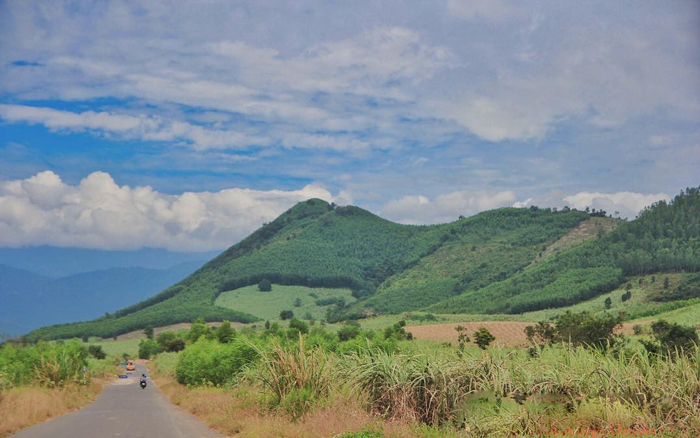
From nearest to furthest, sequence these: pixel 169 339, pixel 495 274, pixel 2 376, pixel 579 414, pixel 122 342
Result: pixel 579 414
pixel 2 376
pixel 169 339
pixel 122 342
pixel 495 274

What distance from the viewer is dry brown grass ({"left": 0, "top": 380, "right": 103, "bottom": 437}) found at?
19.8 m

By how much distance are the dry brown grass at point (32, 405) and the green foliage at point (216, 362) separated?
247 inches

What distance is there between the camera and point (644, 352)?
13.9 metres

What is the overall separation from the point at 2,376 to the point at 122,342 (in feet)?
389

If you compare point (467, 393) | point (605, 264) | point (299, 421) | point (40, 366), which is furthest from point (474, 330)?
point (467, 393)

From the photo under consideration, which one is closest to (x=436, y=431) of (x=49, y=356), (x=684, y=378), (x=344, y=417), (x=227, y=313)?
(x=344, y=417)

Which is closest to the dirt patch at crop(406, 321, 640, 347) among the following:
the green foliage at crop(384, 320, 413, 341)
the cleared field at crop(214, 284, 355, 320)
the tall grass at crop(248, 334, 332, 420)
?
the green foliage at crop(384, 320, 413, 341)

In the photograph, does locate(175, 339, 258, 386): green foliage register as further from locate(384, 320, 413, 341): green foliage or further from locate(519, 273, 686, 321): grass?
locate(519, 273, 686, 321): grass

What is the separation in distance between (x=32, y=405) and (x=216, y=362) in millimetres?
12494

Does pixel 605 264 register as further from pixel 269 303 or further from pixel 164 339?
pixel 164 339

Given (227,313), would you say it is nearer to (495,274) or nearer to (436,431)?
(495,274)

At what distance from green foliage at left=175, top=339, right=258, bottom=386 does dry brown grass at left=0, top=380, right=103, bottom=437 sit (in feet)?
20.6

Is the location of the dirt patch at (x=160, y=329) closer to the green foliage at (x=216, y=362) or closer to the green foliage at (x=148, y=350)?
the green foliage at (x=148, y=350)

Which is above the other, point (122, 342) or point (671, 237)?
point (671, 237)
